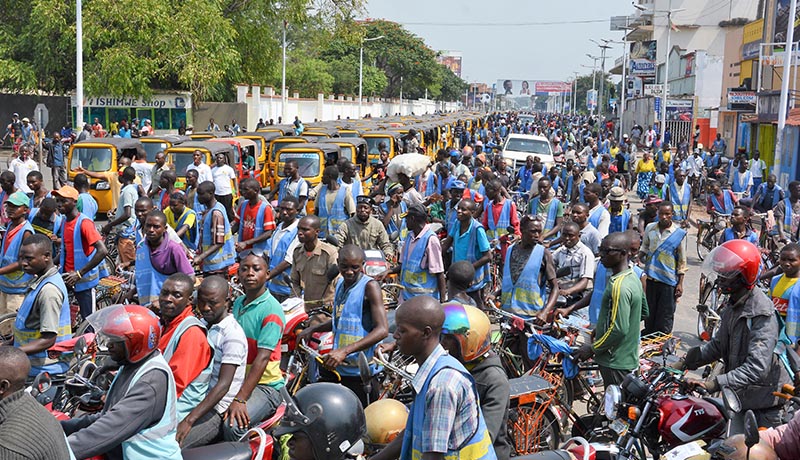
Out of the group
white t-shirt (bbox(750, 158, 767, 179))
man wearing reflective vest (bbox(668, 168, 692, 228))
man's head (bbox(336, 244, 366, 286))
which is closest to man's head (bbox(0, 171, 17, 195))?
man's head (bbox(336, 244, 366, 286))

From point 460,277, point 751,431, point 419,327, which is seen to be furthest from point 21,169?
point 751,431

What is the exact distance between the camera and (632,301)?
20.5 ft

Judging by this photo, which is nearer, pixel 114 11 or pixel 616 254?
pixel 616 254

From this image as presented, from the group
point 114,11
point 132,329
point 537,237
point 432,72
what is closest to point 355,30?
point 114,11

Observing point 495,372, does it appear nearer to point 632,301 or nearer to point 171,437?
point 171,437

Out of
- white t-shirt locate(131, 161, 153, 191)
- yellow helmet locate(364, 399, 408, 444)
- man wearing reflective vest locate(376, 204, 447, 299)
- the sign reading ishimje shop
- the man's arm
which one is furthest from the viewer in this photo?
the sign reading ishimje shop

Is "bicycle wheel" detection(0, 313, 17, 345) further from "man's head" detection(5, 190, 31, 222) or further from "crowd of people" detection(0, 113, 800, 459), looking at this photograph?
→ "man's head" detection(5, 190, 31, 222)

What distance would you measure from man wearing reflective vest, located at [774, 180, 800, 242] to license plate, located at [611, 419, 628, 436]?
8382 millimetres

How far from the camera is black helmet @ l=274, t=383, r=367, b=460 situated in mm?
4387

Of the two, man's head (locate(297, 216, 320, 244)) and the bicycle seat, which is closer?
the bicycle seat

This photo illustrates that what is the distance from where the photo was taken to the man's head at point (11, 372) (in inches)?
140

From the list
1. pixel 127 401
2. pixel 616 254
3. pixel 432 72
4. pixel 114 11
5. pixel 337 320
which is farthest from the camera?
pixel 432 72

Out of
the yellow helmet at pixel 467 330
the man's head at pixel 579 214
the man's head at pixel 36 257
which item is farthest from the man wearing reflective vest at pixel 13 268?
the man's head at pixel 579 214

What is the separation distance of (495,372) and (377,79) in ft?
258
